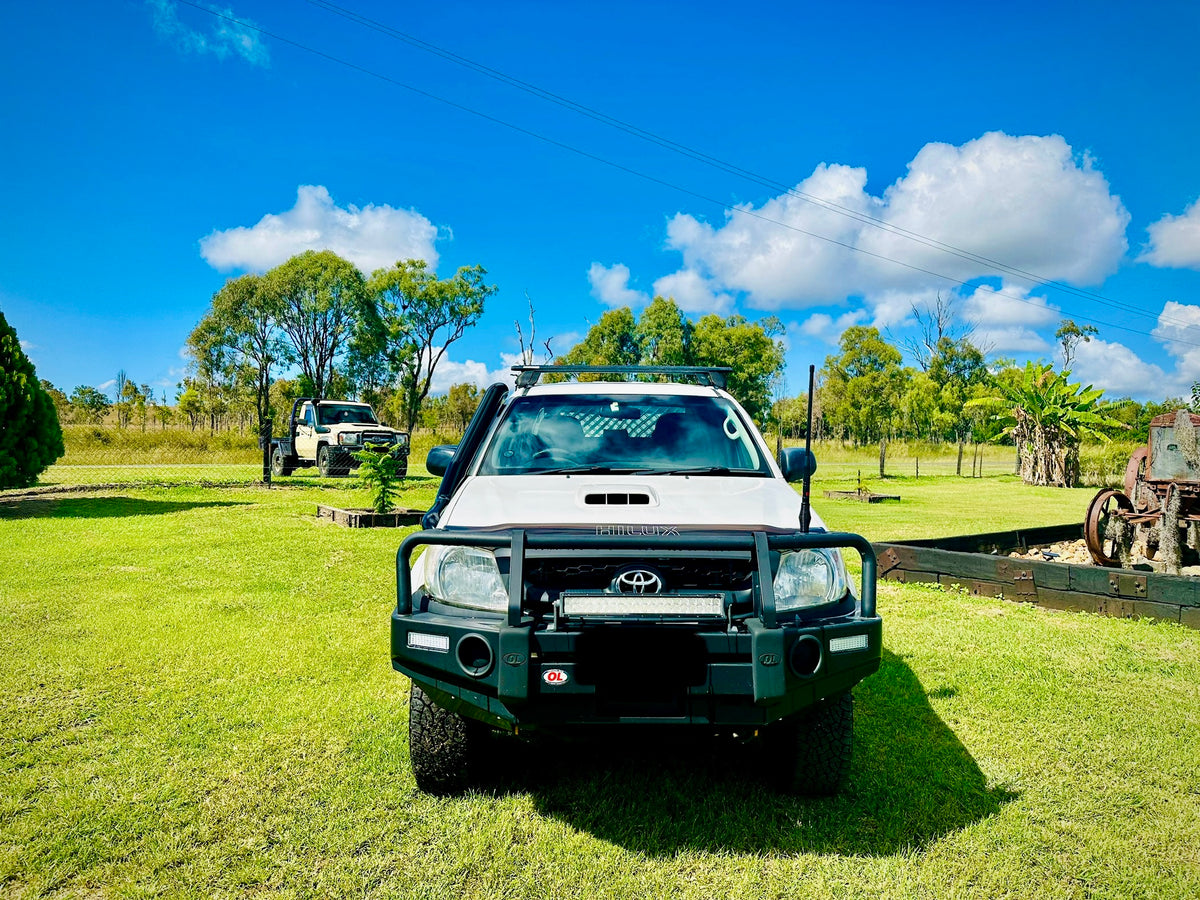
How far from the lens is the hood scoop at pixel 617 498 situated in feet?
10.2

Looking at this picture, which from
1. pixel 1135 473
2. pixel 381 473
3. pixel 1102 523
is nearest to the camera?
pixel 1102 523

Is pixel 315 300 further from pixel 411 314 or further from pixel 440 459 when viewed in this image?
pixel 440 459

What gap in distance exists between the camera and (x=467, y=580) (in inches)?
109

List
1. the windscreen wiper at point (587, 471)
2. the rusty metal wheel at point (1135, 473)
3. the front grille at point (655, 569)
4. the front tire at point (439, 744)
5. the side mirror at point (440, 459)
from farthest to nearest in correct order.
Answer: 1. the rusty metal wheel at point (1135, 473)
2. the side mirror at point (440, 459)
3. the windscreen wiper at point (587, 471)
4. the front tire at point (439, 744)
5. the front grille at point (655, 569)

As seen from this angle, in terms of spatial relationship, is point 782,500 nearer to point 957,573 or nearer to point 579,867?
point 579,867

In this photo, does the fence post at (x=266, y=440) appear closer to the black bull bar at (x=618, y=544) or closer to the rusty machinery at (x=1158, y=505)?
the rusty machinery at (x=1158, y=505)

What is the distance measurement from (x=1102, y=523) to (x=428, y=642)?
8.97 m

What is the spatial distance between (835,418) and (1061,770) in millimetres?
48049

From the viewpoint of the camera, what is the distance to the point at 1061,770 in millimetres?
3377

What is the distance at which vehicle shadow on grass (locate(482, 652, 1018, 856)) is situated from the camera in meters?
2.80

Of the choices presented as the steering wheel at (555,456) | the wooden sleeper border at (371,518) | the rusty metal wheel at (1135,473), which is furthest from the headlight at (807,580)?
the wooden sleeper border at (371,518)

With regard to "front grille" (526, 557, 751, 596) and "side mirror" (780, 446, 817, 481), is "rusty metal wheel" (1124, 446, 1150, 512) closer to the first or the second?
"side mirror" (780, 446, 817, 481)

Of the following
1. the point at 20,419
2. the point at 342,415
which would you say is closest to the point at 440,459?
the point at 20,419

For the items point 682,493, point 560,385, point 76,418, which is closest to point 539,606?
point 682,493
